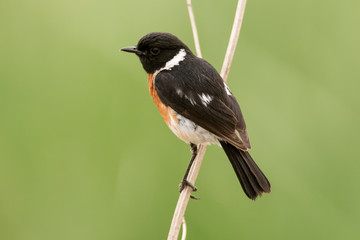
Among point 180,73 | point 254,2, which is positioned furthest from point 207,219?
point 254,2

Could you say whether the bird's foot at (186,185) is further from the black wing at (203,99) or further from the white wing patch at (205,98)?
the white wing patch at (205,98)

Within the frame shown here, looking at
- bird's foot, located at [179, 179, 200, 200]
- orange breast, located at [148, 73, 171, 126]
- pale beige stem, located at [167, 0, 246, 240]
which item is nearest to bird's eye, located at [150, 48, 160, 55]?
orange breast, located at [148, 73, 171, 126]

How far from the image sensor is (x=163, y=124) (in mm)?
3830

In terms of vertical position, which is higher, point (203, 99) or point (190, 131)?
point (203, 99)

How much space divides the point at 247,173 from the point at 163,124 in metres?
0.94

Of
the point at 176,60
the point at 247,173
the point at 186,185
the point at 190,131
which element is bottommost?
the point at 186,185

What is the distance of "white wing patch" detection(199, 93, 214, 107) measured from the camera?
317 centimetres

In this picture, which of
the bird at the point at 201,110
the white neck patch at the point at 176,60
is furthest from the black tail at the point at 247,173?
the white neck patch at the point at 176,60

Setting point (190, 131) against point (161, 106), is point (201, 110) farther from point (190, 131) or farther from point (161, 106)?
point (161, 106)

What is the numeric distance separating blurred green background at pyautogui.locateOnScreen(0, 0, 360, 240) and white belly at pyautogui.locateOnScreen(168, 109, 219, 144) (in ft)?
1.07

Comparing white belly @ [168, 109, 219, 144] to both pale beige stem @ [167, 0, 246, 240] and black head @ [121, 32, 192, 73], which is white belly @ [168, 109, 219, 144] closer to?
pale beige stem @ [167, 0, 246, 240]

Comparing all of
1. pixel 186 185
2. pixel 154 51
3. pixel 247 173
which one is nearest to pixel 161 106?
pixel 154 51

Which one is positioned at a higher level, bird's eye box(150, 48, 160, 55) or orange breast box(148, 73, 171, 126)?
bird's eye box(150, 48, 160, 55)

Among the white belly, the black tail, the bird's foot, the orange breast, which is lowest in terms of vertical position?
the bird's foot
